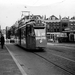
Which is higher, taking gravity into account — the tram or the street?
the tram

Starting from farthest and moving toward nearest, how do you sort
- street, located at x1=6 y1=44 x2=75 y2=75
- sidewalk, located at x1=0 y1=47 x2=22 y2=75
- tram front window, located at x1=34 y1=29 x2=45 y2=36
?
tram front window, located at x1=34 y1=29 x2=45 y2=36, street, located at x1=6 y1=44 x2=75 y2=75, sidewalk, located at x1=0 y1=47 x2=22 y2=75

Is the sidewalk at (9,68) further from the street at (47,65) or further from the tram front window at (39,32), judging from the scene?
the tram front window at (39,32)

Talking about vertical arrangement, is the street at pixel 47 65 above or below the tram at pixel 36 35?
below

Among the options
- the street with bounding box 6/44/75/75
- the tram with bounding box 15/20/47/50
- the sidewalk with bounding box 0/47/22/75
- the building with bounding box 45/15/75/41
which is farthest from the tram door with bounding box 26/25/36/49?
the building with bounding box 45/15/75/41

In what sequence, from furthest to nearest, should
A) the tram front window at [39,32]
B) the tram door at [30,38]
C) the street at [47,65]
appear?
the tram front window at [39,32], the tram door at [30,38], the street at [47,65]

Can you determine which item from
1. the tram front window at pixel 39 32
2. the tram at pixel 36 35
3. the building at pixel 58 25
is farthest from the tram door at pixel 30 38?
the building at pixel 58 25

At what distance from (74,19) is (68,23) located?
10.8ft

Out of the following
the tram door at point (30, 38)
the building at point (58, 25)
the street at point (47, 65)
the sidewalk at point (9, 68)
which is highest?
the building at point (58, 25)

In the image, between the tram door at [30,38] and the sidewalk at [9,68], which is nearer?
the sidewalk at [9,68]

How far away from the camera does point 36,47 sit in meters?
20.4

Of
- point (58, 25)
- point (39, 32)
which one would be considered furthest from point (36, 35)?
point (58, 25)

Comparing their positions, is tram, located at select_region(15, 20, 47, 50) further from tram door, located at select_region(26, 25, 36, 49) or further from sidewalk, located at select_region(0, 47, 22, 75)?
sidewalk, located at select_region(0, 47, 22, 75)

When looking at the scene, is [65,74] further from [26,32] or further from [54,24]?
[54,24]

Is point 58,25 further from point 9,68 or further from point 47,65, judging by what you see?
point 9,68
